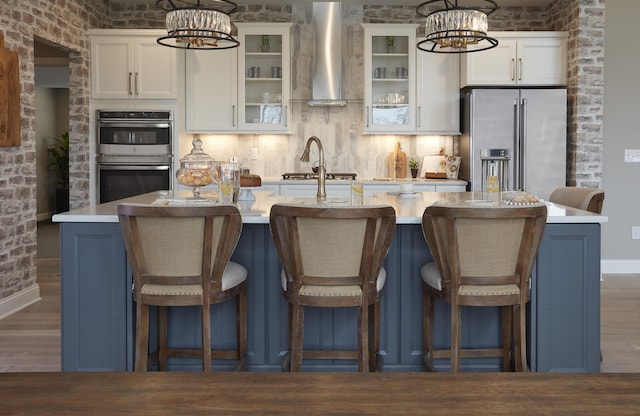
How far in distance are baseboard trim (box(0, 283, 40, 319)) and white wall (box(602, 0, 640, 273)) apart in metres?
5.33

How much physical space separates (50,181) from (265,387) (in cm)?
1196

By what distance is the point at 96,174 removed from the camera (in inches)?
236

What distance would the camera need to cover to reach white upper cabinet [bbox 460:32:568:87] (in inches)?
235

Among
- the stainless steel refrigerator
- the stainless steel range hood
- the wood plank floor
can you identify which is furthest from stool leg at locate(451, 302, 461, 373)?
the stainless steel range hood

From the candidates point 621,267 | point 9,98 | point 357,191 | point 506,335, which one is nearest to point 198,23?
point 357,191

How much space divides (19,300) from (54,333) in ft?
2.89

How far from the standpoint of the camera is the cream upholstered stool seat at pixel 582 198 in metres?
3.34

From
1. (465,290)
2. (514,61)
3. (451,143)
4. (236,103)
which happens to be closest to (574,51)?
(514,61)

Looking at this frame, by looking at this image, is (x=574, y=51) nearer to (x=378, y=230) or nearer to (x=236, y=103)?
(x=236, y=103)

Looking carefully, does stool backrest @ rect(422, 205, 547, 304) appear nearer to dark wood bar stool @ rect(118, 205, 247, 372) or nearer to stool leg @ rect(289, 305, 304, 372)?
stool leg @ rect(289, 305, 304, 372)

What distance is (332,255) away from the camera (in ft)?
8.22

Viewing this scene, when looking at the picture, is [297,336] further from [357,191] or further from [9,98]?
[9,98]


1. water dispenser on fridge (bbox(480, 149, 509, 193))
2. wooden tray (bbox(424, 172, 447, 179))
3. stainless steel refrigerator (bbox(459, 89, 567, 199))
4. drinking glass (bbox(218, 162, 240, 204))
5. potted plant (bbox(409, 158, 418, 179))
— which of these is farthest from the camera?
potted plant (bbox(409, 158, 418, 179))

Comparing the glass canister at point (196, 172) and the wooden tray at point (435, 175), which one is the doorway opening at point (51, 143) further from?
the glass canister at point (196, 172)
